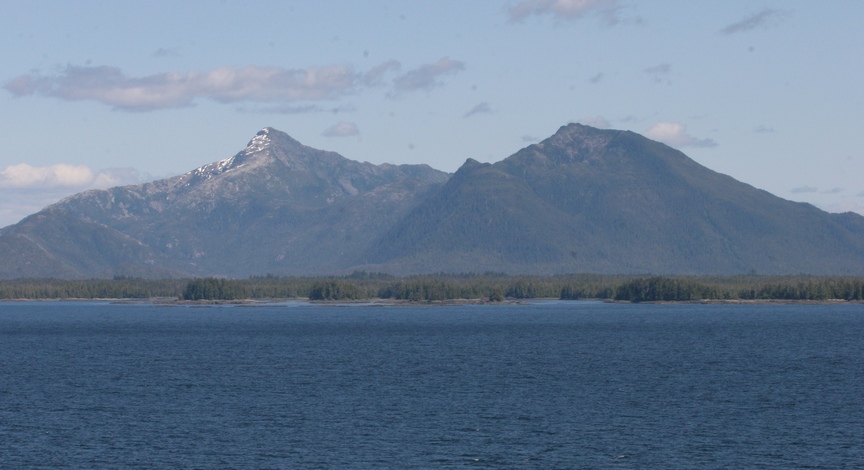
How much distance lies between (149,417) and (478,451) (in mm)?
28797

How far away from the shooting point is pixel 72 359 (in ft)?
473

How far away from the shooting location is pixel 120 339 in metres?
188

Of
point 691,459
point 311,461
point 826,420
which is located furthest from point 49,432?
point 826,420

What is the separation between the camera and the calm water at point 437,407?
75.9 metres

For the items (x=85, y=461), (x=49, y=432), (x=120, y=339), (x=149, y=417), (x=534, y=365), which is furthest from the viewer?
(x=120, y=339)

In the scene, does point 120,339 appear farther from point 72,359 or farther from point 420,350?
point 420,350

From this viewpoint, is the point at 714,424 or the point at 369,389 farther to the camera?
the point at 369,389

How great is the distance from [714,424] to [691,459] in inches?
523

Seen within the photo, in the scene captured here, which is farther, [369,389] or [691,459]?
[369,389]

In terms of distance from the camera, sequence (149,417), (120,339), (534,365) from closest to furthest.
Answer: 1. (149,417)
2. (534,365)
3. (120,339)

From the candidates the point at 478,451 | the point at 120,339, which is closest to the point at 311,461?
the point at 478,451

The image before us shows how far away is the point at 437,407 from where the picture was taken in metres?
96.1

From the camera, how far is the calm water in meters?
75.9

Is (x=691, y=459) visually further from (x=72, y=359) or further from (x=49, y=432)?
(x=72, y=359)
